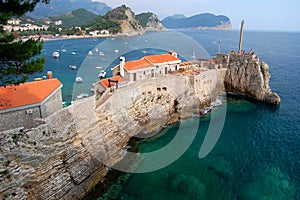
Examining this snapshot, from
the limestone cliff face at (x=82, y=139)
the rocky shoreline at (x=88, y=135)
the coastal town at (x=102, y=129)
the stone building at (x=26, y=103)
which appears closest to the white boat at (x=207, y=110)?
the coastal town at (x=102, y=129)

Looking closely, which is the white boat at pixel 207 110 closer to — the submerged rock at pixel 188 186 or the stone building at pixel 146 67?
the stone building at pixel 146 67

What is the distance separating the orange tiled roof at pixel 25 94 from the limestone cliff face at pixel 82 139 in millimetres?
2177

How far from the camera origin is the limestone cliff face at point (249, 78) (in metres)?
38.8

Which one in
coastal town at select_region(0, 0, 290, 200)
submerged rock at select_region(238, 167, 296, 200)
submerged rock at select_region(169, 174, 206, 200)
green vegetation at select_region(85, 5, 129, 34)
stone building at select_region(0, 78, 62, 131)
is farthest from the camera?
green vegetation at select_region(85, 5, 129, 34)

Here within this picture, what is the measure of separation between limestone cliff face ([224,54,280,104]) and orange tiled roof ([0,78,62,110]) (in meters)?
31.9

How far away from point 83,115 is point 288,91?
4138 cm

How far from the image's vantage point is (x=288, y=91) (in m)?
45.2

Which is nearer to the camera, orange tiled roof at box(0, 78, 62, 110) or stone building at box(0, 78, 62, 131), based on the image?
stone building at box(0, 78, 62, 131)

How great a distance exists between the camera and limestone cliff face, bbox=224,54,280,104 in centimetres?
3878

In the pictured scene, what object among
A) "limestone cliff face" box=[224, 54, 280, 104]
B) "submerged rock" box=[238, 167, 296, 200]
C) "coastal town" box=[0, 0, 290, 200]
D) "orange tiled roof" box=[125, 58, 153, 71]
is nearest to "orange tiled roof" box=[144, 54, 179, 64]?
"coastal town" box=[0, 0, 290, 200]

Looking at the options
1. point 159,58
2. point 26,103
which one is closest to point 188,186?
point 26,103

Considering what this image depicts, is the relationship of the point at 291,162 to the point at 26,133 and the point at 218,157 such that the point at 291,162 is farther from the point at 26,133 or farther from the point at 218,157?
the point at 26,133

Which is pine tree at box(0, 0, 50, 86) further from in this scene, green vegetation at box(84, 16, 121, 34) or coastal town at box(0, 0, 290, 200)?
green vegetation at box(84, 16, 121, 34)

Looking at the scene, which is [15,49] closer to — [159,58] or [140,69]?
[140,69]
